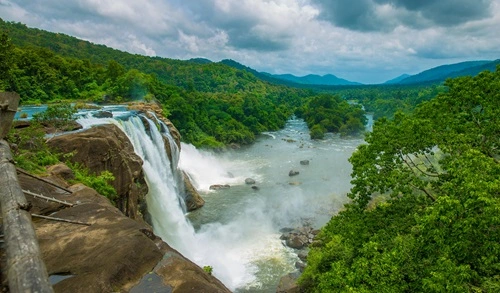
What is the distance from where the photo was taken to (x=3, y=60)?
22797mm

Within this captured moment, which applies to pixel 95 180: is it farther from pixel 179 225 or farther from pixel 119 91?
pixel 119 91

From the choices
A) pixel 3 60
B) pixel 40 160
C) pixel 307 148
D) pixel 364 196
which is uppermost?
pixel 3 60

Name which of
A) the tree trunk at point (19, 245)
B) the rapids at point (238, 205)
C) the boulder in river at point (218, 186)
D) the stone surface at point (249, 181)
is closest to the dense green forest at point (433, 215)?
the rapids at point (238, 205)

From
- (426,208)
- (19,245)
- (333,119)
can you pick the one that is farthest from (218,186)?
(333,119)

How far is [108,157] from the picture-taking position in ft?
57.3

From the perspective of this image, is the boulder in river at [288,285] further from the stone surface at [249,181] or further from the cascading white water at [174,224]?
the stone surface at [249,181]

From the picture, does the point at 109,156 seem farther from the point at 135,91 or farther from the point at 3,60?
the point at 135,91

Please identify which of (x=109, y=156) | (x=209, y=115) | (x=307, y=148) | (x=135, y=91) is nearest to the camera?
(x=109, y=156)

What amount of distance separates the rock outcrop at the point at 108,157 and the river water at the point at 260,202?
276 inches

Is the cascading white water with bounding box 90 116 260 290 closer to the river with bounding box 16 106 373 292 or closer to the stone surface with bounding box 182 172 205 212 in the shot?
the river with bounding box 16 106 373 292

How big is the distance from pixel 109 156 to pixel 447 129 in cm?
1631

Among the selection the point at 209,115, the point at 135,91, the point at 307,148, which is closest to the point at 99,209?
the point at 135,91

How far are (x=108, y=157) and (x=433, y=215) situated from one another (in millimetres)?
15237

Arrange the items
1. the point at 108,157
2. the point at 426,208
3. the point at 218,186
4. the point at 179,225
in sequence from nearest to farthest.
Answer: the point at 426,208
the point at 108,157
the point at 179,225
the point at 218,186
